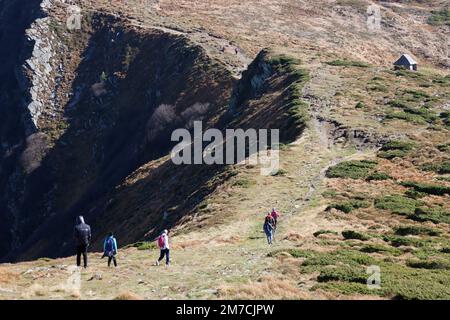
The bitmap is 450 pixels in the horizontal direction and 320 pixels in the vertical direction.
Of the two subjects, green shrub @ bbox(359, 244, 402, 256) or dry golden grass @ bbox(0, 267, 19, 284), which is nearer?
dry golden grass @ bbox(0, 267, 19, 284)

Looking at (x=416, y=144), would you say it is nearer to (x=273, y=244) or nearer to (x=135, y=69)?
(x=273, y=244)

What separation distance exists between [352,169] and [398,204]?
892 cm

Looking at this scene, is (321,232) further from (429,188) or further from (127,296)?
(127,296)

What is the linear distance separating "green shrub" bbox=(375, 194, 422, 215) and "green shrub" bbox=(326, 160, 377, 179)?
18.7 feet

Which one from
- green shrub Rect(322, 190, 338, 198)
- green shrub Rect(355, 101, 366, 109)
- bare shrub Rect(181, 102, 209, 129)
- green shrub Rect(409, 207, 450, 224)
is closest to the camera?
green shrub Rect(409, 207, 450, 224)

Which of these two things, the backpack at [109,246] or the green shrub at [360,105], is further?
the green shrub at [360,105]

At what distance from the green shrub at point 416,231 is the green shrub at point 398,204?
2.96 metres

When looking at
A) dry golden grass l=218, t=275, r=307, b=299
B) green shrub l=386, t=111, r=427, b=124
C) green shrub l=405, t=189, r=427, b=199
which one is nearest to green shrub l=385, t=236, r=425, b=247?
green shrub l=405, t=189, r=427, b=199

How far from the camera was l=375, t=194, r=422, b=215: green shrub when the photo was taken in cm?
3394

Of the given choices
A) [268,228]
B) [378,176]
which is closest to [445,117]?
[378,176]

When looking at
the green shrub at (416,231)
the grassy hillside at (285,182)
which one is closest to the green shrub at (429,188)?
the grassy hillside at (285,182)

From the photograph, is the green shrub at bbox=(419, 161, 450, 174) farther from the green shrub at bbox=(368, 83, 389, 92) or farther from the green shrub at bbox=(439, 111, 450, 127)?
the green shrub at bbox=(368, 83, 389, 92)

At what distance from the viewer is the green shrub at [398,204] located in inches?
1336

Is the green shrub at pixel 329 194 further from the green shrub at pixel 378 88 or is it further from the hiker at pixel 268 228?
the green shrub at pixel 378 88
